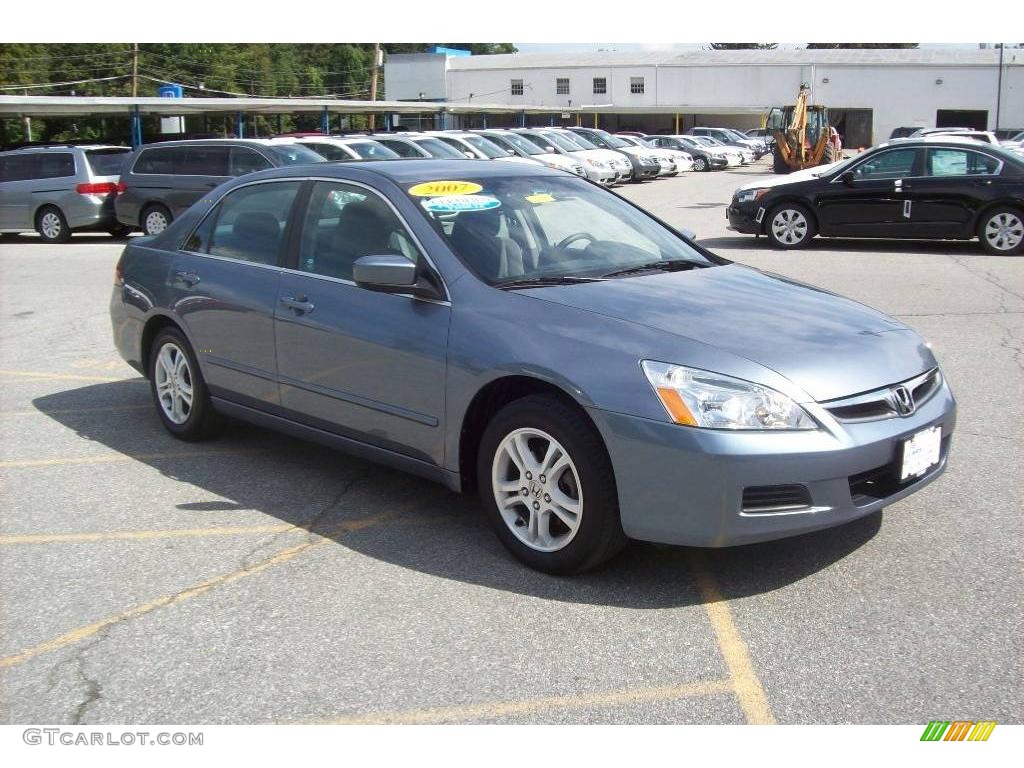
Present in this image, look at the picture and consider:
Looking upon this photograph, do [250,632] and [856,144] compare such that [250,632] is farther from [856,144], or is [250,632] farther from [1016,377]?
[856,144]

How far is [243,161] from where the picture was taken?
16.7 meters

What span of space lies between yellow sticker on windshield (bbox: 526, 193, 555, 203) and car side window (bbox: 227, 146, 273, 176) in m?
11.8

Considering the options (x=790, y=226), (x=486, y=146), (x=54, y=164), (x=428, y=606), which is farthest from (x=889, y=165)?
(x=54, y=164)

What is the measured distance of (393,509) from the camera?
5.23 m

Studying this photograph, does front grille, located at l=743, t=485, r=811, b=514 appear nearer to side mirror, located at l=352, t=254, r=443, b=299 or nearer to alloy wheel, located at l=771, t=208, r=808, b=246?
side mirror, located at l=352, t=254, r=443, b=299

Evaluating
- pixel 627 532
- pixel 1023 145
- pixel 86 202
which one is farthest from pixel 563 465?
pixel 1023 145

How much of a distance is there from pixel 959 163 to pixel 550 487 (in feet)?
40.9

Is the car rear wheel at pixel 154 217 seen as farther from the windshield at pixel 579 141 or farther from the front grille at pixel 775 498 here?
the front grille at pixel 775 498

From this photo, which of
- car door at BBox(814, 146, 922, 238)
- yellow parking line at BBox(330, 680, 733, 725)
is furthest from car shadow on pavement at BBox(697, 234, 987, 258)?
yellow parking line at BBox(330, 680, 733, 725)

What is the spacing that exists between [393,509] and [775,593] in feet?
6.18

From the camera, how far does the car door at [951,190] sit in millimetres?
14688

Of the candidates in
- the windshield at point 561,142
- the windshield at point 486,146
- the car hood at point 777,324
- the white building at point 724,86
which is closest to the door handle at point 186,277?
the car hood at point 777,324

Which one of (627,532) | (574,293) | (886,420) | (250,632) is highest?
(574,293)

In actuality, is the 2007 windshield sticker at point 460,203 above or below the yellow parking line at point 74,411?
above
